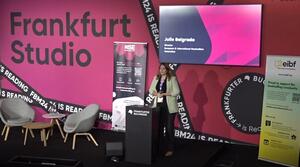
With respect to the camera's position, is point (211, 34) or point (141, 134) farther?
point (211, 34)

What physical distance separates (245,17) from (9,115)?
486 centimetres

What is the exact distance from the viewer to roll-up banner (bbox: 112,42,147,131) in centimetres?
841

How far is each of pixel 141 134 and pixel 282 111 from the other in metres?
2.18

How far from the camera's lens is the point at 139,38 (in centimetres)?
837

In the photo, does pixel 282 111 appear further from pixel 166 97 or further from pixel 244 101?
pixel 166 97

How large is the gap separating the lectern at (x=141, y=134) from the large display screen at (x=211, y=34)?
1.75m

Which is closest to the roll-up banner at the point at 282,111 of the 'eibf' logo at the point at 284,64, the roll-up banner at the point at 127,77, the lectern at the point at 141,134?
the 'eibf' logo at the point at 284,64

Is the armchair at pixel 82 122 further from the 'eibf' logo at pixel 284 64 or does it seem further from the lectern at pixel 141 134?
the 'eibf' logo at pixel 284 64

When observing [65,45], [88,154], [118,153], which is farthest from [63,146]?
[65,45]

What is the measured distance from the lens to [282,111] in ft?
21.5

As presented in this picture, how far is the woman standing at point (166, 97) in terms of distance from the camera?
6930 mm

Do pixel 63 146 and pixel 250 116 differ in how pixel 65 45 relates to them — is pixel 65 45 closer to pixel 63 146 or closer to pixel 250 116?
pixel 63 146

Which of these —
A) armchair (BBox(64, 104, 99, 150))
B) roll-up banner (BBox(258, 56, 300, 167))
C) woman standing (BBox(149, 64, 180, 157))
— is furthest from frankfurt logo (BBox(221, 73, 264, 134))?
armchair (BBox(64, 104, 99, 150))

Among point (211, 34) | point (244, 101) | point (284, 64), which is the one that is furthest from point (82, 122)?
point (284, 64)
